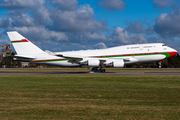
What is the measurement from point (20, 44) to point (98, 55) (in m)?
15.5

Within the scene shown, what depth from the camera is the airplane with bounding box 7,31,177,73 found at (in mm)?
37500

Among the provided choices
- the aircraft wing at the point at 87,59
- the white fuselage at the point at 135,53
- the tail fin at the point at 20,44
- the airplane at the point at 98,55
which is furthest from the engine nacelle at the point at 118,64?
the tail fin at the point at 20,44

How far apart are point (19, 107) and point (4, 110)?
0.74 m

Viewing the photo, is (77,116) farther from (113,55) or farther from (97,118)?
(113,55)

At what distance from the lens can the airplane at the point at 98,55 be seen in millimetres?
37500

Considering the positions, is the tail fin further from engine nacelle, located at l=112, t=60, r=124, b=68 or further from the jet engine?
engine nacelle, located at l=112, t=60, r=124, b=68

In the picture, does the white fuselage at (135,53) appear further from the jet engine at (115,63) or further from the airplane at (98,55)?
the jet engine at (115,63)

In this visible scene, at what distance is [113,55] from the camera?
38.3 m

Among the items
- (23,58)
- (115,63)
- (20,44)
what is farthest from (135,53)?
(20,44)

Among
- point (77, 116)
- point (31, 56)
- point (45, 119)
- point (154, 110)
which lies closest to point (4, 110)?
point (45, 119)

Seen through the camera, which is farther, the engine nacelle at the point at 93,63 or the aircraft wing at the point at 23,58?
the aircraft wing at the point at 23,58

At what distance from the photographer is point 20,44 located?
133ft

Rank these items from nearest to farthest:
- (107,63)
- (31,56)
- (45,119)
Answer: (45,119), (107,63), (31,56)

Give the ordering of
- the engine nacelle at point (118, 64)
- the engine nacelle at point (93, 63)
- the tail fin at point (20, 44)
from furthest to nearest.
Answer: the tail fin at point (20, 44) < the engine nacelle at point (93, 63) < the engine nacelle at point (118, 64)
